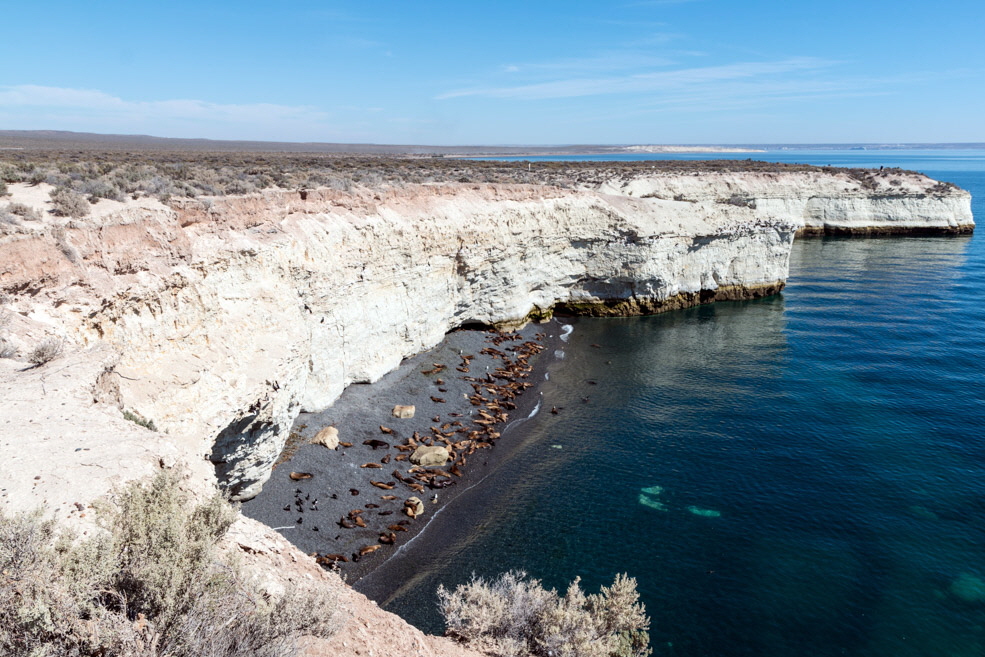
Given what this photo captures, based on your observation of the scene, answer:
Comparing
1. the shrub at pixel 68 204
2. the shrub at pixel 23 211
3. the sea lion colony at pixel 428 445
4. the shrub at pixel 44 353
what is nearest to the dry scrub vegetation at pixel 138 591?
the shrub at pixel 44 353

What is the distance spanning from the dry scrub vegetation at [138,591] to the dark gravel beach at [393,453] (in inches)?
361

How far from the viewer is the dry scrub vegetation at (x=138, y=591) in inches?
201

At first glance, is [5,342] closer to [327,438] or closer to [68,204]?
[68,204]

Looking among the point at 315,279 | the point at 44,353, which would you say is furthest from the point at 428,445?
the point at 44,353

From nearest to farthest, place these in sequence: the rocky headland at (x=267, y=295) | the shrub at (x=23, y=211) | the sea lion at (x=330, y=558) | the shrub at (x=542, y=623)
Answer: the rocky headland at (x=267, y=295), the shrub at (x=542, y=623), the shrub at (x=23, y=211), the sea lion at (x=330, y=558)

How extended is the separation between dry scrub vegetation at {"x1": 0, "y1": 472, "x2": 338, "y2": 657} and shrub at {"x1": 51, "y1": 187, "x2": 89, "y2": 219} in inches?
497

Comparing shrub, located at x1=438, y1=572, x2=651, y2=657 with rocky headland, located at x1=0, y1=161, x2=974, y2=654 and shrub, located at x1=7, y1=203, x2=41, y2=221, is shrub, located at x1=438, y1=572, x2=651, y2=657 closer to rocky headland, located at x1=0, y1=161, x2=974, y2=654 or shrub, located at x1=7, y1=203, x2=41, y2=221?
rocky headland, located at x1=0, y1=161, x2=974, y2=654

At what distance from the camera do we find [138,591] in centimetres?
590

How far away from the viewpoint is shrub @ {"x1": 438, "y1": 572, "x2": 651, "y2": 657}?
30.6 ft

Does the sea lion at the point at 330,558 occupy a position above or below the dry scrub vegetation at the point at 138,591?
below

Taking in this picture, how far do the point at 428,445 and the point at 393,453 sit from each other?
1571 millimetres

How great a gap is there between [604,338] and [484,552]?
2204 cm

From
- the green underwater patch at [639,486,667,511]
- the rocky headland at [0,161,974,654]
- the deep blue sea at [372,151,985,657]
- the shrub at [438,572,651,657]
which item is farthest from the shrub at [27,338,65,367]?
the green underwater patch at [639,486,667,511]

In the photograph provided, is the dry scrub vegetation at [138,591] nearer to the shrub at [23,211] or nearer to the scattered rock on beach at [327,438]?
the shrub at [23,211]
